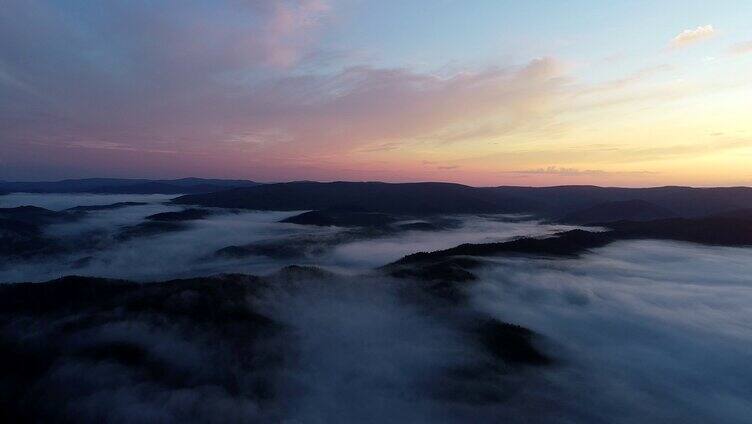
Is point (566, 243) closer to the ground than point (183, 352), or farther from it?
farther from it

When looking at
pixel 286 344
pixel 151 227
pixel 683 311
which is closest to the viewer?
pixel 286 344

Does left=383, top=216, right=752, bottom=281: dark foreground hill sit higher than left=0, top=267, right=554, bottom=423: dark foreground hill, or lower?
higher

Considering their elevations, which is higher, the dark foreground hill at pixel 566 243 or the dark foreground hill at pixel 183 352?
A: the dark foreground hill at pixel 566 243

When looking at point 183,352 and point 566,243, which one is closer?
point 183,352

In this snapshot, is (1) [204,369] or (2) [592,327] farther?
(2) [592,327]

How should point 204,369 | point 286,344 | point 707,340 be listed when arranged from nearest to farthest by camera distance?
point 204,369, point 286,344, point 707,340

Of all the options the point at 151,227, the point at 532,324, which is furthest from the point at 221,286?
the point at 151,227

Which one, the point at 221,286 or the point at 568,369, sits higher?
the point at 221,286

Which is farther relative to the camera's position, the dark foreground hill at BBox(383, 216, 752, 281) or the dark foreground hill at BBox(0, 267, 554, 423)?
the dark foreground hill at BBox(383, 216, 752, 281)

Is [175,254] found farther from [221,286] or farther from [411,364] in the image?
[411,364]

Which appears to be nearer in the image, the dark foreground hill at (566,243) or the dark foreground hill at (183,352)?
the dark foreground hill at (183,352)
